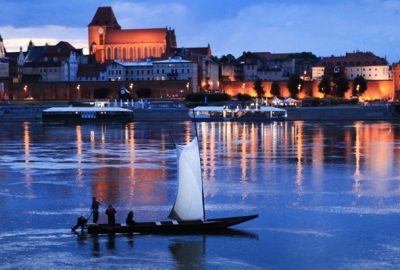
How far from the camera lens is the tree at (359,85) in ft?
285

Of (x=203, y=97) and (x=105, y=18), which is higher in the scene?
(x=105, y=18)

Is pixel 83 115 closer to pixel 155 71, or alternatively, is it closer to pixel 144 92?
pixel 144 92

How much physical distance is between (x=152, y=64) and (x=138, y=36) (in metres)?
14.4

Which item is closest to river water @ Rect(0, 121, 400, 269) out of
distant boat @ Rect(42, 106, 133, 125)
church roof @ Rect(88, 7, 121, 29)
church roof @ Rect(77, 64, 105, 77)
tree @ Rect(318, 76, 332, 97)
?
distant boat @ Rect(42, 106, 133, 125)

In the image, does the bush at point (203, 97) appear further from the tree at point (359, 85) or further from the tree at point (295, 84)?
the tree at point (359, 85)

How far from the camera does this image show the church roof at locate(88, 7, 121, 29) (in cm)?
11412

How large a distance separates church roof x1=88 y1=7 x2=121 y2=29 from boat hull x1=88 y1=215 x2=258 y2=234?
100 metres

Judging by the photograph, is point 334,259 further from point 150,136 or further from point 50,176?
point 150,136

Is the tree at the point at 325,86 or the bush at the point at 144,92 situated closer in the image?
the tree at the point at 325,86

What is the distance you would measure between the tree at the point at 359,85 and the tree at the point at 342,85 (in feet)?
3.27

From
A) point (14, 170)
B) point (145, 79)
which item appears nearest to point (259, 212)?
point (14, 170)

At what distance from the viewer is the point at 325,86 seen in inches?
3420

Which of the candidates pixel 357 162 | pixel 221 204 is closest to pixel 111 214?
pixel 221 204

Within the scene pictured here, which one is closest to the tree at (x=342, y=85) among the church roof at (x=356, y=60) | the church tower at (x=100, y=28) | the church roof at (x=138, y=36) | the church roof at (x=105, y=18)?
the church roof at (x=356, y=60)
